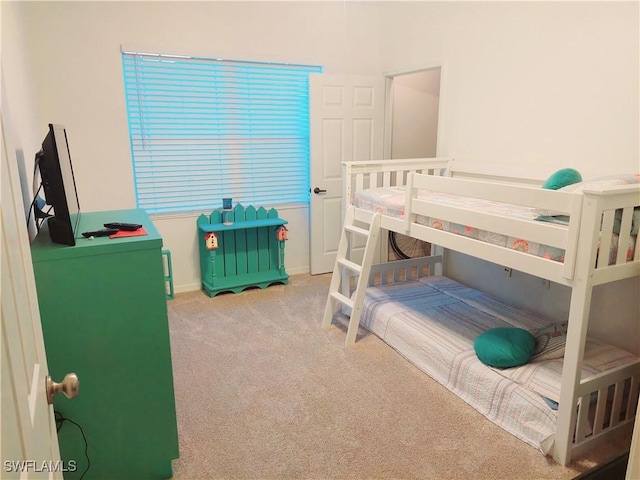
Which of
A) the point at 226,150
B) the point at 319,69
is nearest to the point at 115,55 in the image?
the point at 226,150

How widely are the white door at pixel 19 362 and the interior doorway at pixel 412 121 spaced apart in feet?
13.4

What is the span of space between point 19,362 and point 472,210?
2077mm

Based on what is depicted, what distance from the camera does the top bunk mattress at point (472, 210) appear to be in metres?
1.99

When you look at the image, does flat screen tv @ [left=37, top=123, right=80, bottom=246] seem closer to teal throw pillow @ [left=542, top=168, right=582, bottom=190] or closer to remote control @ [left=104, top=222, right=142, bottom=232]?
remote control @ [left=104, top=222, right=142, bottom=232]

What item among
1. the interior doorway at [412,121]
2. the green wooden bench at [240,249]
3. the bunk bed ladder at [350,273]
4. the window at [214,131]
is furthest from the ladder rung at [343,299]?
the interior doorway at [412,121]

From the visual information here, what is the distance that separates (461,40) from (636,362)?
8.34 ft

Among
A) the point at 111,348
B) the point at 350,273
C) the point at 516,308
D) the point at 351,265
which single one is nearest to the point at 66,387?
the point at 111,348

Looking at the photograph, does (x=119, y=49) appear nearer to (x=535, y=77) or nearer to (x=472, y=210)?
(x=472, y=210)

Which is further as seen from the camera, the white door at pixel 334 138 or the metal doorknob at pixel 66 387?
the white door at pixel 334 138

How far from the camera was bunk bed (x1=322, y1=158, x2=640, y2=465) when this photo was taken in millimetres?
1867

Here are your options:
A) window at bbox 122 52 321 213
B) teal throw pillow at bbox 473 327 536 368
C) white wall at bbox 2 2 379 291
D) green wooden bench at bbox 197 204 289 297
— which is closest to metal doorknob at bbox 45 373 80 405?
teal throw pillow at bbox 473 327 536 368

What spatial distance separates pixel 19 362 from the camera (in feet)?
2.33

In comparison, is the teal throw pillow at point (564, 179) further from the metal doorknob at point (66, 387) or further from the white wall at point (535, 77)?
the metal doorknob at point (66, 387)

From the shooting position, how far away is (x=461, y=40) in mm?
3527
